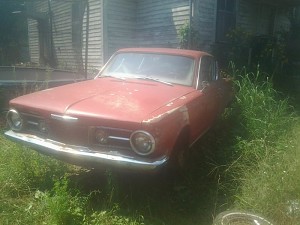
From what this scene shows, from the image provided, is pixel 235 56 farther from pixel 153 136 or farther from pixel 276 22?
pixel 153 136

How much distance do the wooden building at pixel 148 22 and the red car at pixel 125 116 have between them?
610cm

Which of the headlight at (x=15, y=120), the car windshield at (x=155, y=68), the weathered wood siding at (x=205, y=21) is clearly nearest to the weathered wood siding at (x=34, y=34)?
the weathered wood siding at (x=205, y=21)

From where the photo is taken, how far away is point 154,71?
161 inches

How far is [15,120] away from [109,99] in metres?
1.13

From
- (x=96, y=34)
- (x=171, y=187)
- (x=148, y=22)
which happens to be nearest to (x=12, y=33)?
(x=96, y=34)

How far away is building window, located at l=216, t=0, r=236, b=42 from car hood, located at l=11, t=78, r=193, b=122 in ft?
26.5

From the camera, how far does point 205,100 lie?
4020 mm

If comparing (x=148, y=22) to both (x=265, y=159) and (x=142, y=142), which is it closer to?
(x=265, y=159)

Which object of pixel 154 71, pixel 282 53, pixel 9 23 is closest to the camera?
pixel 154 71

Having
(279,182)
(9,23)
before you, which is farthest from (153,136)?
(9,23)

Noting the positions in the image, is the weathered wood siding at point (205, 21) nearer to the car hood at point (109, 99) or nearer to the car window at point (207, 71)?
the car window at point (207, 71)

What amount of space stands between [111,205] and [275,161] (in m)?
1.94

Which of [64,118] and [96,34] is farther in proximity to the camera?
[96,34]

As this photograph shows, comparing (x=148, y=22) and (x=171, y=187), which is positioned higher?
(x=148, y=22)
